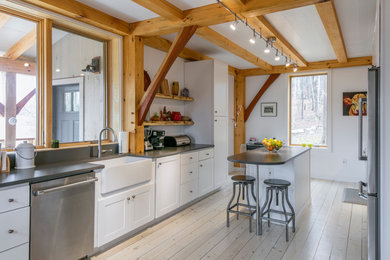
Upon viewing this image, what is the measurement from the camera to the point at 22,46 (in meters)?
A: 2.77

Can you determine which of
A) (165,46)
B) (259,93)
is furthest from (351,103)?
(165,46)

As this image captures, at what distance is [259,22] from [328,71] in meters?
3.45

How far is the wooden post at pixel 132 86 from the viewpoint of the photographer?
359 cm

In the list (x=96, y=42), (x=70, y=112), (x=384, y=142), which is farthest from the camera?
(x=96, y=42)

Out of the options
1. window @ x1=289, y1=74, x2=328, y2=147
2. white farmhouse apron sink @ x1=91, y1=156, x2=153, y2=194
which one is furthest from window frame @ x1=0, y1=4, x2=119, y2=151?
window @ x1=289, y1=74, x2=328, y2=147

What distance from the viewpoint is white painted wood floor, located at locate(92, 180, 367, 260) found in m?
2.67

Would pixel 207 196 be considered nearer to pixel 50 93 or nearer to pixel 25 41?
pixel 50 93

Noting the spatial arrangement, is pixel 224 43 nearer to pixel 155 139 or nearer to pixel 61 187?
pixel 155 139

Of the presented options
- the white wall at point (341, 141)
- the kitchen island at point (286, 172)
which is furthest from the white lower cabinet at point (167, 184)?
the white wall at point (341, 141)

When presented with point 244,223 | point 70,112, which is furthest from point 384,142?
point 70,112

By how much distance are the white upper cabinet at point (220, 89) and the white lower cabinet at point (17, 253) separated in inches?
138

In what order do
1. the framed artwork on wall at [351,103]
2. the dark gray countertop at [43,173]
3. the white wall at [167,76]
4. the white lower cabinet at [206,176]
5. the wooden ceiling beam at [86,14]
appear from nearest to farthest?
1. the dark gray countertop at [43,173]
2. the wooden ceiling beam at [86,14]
3. the white wall at [167,76]
4. the white lower cabinet at [206,176]
5. the framed artwork on wall at [351,103]

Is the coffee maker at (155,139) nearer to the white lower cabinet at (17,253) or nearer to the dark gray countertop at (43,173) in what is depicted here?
the dark gray countertop at (43,173)

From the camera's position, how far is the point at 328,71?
→ 6.04 m
